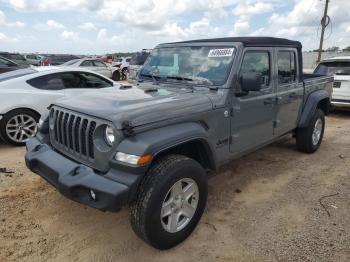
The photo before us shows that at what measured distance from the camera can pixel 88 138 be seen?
300 cm

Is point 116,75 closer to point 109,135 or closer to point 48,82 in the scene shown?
point 48,82

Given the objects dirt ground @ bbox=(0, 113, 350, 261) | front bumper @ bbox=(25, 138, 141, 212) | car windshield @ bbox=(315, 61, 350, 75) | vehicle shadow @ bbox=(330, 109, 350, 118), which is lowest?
vehicle shadow @ bbox=(330, 109, 350, 118)

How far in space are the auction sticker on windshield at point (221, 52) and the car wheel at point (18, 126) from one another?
3.77 meters

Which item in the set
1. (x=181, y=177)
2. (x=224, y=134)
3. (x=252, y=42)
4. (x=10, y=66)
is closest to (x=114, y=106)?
(x=181, y=177)

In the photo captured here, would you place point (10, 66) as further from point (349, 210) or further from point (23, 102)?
point (349, 210)

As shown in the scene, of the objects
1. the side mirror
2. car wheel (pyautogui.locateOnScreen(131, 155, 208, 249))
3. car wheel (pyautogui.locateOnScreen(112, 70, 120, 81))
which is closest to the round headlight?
car wheel (pyautogui.locateOnScreen(131, 155, 208, 249))

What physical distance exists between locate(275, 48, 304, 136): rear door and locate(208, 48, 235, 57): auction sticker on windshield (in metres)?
1.02

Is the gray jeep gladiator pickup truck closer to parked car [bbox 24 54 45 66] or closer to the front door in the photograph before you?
the front door

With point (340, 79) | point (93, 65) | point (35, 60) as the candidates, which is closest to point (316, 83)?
point (340, 79)

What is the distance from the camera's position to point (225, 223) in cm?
362

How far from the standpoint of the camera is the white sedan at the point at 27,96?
19.7 ft

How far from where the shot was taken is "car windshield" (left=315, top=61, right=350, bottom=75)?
8961 mm

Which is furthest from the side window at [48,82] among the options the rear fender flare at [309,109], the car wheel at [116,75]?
the car wheel at [116,75]

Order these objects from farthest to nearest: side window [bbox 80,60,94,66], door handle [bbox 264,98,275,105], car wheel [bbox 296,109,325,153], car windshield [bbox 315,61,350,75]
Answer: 1. side window [bbox 80,60,94,66]
2. car windshield [bbox 315,61,350,75]
3. car wheel [bbox 296,109,325,153]
4. door handle [bbox 264,98,275,105]
